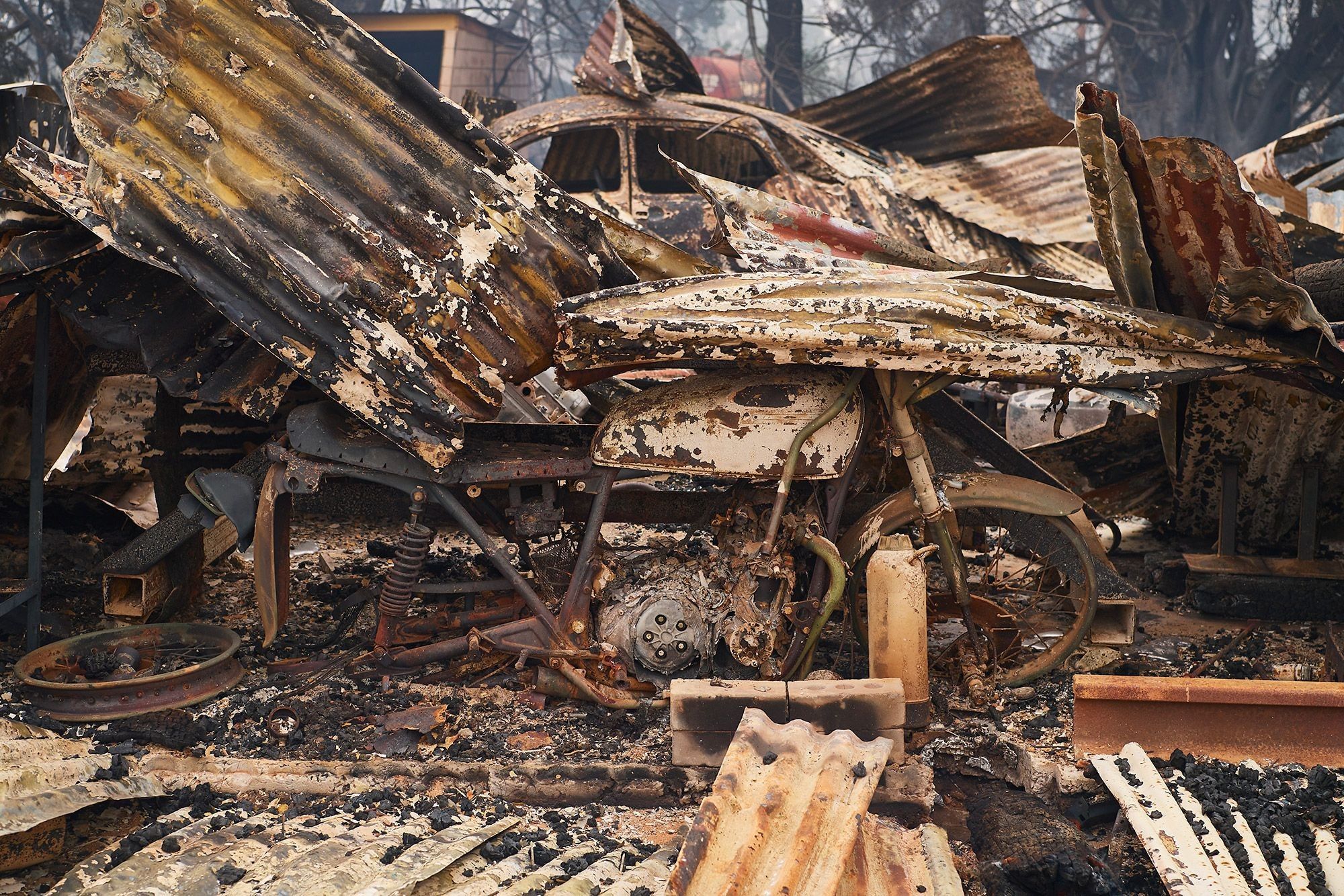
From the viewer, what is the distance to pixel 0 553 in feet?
17.4

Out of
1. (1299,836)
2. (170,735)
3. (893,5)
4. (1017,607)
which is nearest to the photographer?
(1299,836)

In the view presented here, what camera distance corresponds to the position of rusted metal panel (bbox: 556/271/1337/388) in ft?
12.7

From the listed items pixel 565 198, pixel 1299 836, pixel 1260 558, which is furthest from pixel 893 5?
pixel 1299 836

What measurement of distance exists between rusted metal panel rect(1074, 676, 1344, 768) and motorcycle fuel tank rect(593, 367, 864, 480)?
A: 46.8 inches

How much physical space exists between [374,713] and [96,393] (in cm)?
250

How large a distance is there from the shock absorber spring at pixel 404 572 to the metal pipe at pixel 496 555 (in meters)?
0.09

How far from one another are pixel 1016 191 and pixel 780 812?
672 centimetres

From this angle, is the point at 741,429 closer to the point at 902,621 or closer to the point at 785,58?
the point at 902,621

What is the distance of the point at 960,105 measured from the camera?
9.02 m

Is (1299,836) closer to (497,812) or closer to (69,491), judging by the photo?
(497,812)

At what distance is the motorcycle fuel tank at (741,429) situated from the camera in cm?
409

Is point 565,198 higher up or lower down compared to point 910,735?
higher up

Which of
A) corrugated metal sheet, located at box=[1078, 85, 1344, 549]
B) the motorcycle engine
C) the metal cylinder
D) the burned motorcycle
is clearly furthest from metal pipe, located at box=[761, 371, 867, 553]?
corrugated metal sheet, located at box=[1078, 85, 1344, 549]

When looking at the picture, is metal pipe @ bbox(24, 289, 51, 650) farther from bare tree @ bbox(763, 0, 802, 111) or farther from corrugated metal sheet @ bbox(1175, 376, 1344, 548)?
bare tree @ bbox(763, 0, 802, 111)
